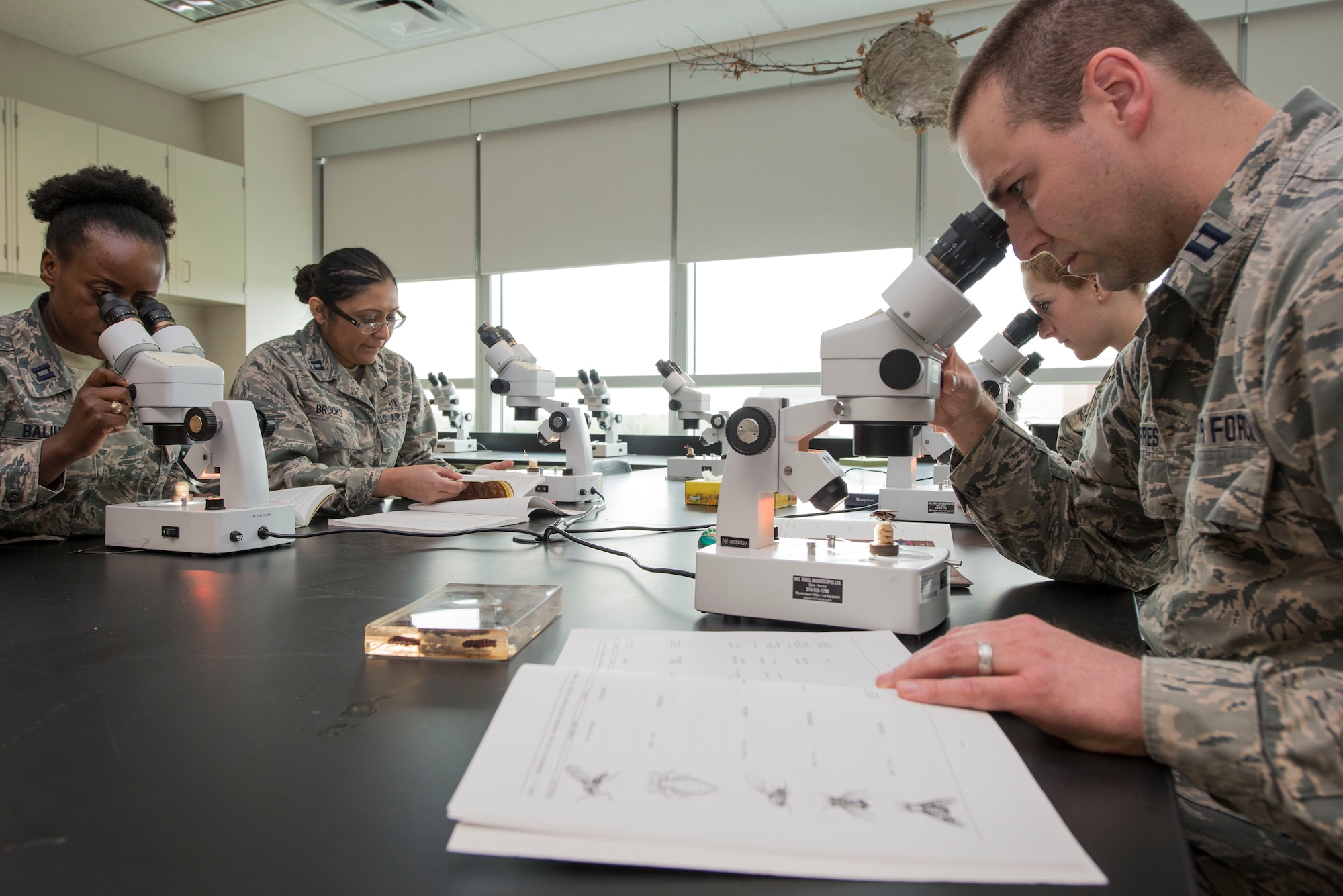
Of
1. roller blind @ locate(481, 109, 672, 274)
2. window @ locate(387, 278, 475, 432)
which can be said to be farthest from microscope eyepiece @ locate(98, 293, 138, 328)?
window @ locate(387, 278, 475, 432)

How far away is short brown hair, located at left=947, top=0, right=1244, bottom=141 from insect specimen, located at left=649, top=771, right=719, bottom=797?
2.56 feet

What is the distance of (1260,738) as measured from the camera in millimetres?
542

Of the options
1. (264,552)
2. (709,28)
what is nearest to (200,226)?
(709,28)

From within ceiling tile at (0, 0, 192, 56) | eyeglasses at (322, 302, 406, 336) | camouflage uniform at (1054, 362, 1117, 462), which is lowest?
camouflage uniform at (1054, 362, 1117, 462)

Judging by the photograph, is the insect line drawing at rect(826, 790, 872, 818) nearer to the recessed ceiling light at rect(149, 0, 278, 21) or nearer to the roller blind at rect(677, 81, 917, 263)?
the roller blind at rect(677, 81, 917, 263)

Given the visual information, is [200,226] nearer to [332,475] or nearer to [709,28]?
[709,28]

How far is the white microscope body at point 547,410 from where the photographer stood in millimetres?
2096

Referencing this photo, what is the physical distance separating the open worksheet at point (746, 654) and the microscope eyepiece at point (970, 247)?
0.42m

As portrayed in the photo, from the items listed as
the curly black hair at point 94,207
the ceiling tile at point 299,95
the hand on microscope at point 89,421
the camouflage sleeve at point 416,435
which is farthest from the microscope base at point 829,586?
the ceiling tile at point 299,95

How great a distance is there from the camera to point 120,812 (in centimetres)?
48

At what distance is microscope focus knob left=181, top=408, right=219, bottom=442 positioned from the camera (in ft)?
4.45

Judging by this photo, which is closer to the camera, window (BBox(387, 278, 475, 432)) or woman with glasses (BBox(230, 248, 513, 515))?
woman with glasses (BBox(230, 248, 513, 515))

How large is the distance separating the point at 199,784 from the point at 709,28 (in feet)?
14.9

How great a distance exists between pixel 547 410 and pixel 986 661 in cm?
179
